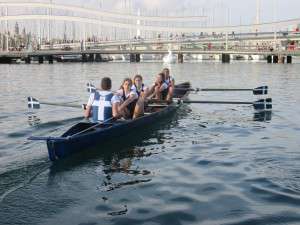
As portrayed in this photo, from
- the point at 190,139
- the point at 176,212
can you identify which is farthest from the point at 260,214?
the point at 190,139

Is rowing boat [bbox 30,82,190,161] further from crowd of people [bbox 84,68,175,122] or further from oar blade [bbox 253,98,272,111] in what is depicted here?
oar blade [bbox 253,98,272,111]

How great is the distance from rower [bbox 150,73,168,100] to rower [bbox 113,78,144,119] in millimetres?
4478

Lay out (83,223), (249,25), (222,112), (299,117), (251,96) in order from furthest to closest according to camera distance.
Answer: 1. (249,25)
2. (251,96)
3. (222,112)
4. (299,117)
5. (83,223)

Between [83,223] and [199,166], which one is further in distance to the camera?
[199,166]

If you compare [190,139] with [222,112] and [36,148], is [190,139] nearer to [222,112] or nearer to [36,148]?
[36,148]

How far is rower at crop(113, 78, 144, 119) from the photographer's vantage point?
15.0 metres

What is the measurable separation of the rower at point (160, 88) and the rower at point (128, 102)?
448 centimetres

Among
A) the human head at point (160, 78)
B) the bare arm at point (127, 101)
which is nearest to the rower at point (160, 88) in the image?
the human head at point (160, 78)

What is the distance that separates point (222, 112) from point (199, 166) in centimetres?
1070

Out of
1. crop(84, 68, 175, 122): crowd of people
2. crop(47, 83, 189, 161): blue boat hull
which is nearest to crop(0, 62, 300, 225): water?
crop(47, 83, 189, 161): blue boat hull

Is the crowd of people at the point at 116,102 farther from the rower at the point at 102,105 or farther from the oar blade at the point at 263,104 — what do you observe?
the oar blade at the point at 263,104

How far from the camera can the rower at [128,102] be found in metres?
15.0

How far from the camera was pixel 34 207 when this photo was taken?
878cm

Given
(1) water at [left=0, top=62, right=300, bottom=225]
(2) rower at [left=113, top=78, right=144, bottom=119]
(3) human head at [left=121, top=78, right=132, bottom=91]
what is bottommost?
(1) water at [left=0, top=62, right=300, bottom=225]
